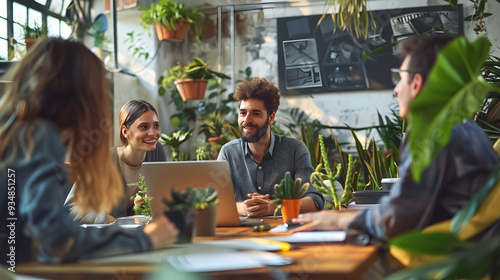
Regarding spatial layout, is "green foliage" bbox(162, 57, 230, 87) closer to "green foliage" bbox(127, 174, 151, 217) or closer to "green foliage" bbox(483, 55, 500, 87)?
"green foliage" bbox(483, 55, 500, 87)

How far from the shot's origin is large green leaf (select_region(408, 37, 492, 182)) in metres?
0.61

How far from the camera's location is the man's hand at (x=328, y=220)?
34.2 inches

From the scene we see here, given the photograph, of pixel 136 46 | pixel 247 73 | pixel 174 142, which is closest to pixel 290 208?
pixel 174 142

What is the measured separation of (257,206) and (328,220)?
1.81ft

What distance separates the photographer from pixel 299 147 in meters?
1.99

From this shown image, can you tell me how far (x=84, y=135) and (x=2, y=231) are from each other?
19 centimetres

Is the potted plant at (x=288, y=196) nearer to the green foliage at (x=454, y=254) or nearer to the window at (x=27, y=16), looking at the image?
the green foliage at (x=454, y=254)

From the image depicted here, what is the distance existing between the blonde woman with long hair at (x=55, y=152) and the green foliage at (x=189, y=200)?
0.02 m

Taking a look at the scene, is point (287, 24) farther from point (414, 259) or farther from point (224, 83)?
point (414, 259)

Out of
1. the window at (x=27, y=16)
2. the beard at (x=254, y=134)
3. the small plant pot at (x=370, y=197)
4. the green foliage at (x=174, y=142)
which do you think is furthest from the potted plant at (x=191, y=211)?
the green foliage at (x=174, y=142)

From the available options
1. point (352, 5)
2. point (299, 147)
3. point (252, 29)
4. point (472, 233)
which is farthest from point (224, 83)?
point (472, 233)

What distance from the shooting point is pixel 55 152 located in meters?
0.67

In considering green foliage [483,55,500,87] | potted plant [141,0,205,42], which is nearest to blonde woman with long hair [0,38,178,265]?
green foliage [483,55,500,87]

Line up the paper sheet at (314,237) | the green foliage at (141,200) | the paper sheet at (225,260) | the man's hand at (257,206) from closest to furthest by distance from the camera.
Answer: the paper sheet at (225,260), the paper sheet at (314,237), the green foliage at (141,200), the man's hand at (257,206)
